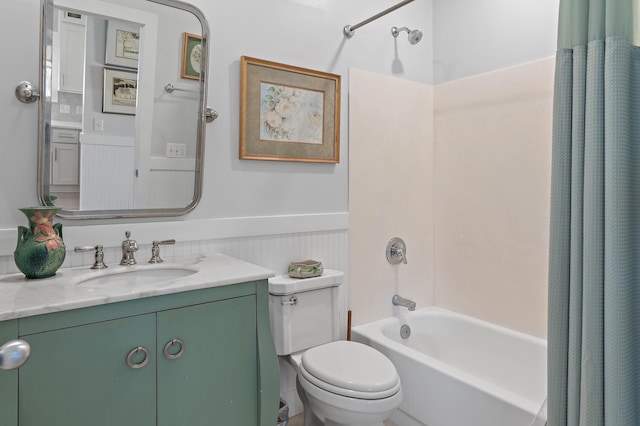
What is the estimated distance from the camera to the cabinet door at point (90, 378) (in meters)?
1.01

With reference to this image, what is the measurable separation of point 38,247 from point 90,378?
0.47m

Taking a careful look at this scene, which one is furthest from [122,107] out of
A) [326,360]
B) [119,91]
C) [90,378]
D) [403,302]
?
[403,302]

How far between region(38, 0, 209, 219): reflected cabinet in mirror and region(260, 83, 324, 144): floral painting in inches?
12.8

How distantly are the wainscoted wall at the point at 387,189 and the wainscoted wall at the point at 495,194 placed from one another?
0.34 ft

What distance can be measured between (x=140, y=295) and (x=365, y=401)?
894 millimetres

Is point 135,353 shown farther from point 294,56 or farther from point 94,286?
point 294,56

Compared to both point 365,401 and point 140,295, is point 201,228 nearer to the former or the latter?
point 140,295

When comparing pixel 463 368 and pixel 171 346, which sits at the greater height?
pixel 171 346

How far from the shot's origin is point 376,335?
2.15 m

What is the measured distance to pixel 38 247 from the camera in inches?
49.6

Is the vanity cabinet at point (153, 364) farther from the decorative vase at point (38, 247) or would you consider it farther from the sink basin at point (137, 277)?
the decorative vase at point (38, 247)

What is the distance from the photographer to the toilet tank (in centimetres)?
179

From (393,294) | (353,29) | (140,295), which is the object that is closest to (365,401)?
(140,295)

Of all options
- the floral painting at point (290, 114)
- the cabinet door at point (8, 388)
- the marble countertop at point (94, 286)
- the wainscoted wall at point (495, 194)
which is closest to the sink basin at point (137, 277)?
the marble countertop at point (94, 286)
